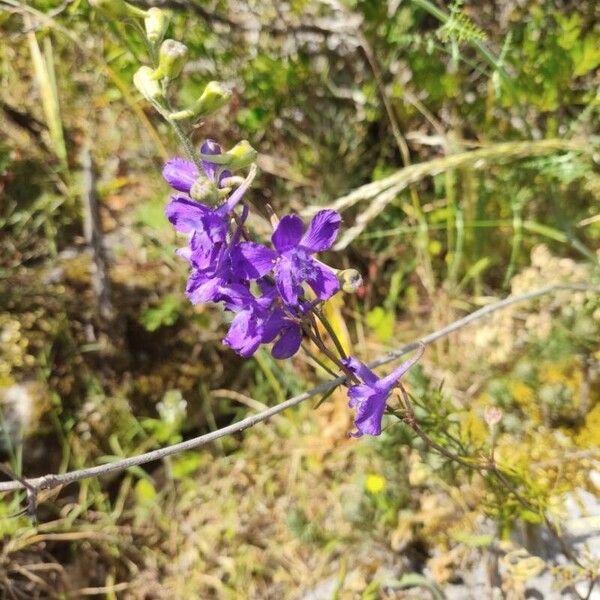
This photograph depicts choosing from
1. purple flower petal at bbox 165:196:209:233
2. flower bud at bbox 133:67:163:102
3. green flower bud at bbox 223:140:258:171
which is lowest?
purple flower petal at bbox 165:196:209:233

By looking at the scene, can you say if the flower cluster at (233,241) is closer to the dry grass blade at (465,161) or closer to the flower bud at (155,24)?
the flower bud at (155,24)

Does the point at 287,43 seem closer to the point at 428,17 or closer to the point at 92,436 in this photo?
the point at 428,17

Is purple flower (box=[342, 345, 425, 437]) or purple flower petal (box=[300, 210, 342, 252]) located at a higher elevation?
purple flower petal (box=[300, 210, 342, 252])

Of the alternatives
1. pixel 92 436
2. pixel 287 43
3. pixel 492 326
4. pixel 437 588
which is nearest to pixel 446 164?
pixel 492 326

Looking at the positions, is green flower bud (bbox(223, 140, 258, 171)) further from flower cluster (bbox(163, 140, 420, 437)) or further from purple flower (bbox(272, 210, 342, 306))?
purple flower (bbox(272, 210, 342, 306))

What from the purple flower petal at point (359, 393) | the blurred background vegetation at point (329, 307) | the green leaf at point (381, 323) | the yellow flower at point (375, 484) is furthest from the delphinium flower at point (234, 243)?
the green leaf at point (381, 323)

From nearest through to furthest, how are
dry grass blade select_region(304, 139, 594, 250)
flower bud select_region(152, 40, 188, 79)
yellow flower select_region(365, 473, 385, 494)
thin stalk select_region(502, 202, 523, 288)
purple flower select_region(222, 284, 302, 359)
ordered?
flower bud select_region(152, 40, 188, 79)
purple flower select_region(222, 284, 302, 359)
dry grass blade select_region(304, 139, 594, 250)
yellow flower select_region(365, 473, 385, 494)
thin stalk select_region(502, 202, 523, 288)

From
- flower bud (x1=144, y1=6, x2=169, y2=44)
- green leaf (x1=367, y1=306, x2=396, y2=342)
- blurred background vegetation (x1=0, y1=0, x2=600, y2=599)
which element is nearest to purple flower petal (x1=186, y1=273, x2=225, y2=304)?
flower bud (x1=144, y1=6, x2=169, y2=44)
